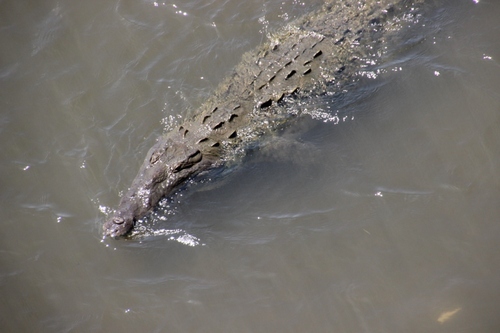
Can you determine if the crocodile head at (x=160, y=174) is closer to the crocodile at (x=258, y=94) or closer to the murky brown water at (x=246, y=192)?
the crocodile at (x=258, y=94)

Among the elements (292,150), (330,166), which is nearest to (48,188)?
(292,150)

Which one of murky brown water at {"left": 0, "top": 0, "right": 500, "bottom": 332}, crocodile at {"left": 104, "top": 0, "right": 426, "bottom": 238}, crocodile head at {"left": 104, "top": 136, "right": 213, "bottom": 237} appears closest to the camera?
murky brown water at {"left": 0, "top": 0, "right": 500, "bottom": 332}

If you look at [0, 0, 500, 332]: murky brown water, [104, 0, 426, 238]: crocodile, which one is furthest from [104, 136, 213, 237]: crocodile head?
[0, 0, 500, 332]: murky brown water

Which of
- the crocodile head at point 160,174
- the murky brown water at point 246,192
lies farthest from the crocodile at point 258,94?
the murky brown water at point 246,192

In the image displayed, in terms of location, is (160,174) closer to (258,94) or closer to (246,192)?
(246,192)

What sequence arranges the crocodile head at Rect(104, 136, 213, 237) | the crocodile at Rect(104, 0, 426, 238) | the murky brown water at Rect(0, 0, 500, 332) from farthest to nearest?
the crocodile at Rect(104, 0, 426, 238)
the crocodile head at Rect(104, 136, 213, 237)
the murky brown water at Rect(0, 0, 500, 332)

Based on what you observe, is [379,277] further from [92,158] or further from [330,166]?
[92,158]

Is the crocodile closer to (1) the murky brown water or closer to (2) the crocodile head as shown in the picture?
(2) the crocodile head
